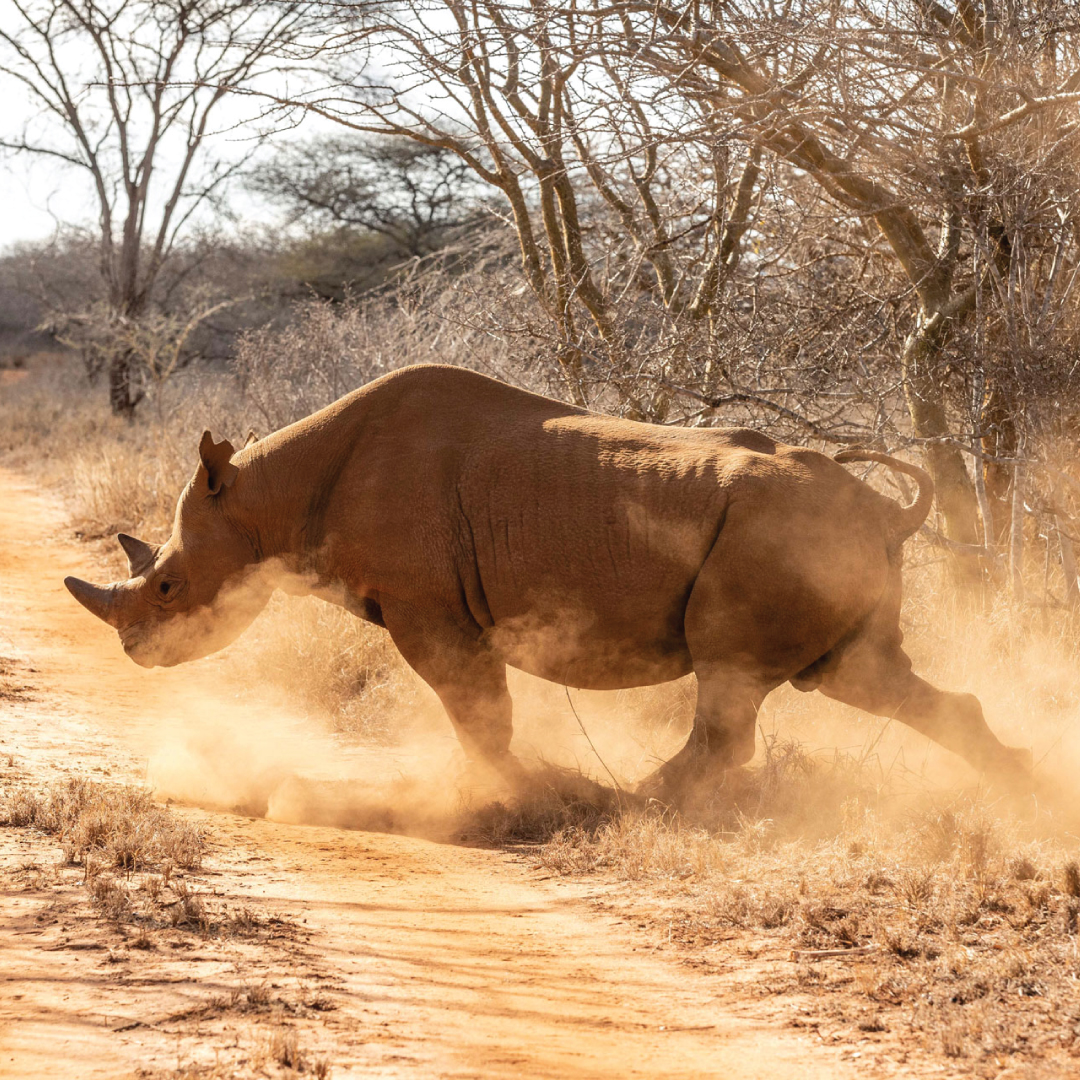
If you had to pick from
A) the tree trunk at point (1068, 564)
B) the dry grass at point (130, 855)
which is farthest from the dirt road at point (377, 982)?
the tree trunk at point (1068, 564)

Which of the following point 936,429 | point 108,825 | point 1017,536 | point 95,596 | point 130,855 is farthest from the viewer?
point 936,429

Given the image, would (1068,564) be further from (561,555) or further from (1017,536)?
A: (561,555)

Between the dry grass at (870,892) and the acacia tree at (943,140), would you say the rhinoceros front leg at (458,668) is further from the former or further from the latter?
the acacia tree at (943,140)

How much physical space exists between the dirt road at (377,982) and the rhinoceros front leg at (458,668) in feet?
1.98

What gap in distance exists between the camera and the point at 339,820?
554 cm

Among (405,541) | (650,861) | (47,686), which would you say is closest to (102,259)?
(47,686)

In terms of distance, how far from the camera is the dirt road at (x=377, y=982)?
3.10m

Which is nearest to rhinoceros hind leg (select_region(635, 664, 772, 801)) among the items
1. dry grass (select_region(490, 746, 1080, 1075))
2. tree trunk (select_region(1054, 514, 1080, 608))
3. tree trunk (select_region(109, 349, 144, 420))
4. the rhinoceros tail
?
dry grass (select_region(490, 746, 1080, 1075))

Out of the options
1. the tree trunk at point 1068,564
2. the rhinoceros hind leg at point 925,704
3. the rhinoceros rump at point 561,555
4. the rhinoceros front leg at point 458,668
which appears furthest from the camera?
the tree trunk at point 1068,564

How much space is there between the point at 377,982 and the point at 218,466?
3.01 metres

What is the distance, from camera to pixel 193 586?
5.98 m

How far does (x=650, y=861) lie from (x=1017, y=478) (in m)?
3.17

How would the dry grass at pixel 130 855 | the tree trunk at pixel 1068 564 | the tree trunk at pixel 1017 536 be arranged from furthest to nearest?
the tree trunk at pixel 1068 564 → the tree trunk at pixel 1017 536 → the dry grass at pixel 130 855

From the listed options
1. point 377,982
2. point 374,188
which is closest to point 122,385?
point 374,188
